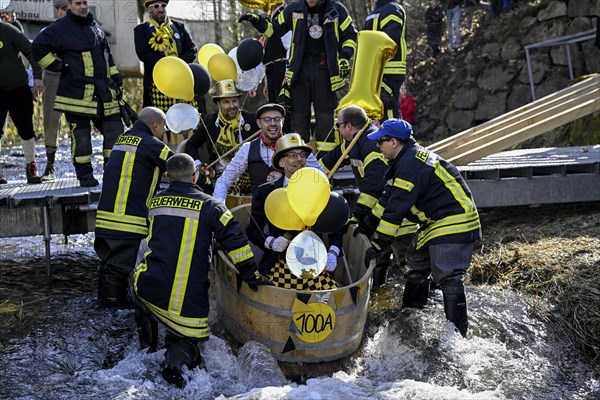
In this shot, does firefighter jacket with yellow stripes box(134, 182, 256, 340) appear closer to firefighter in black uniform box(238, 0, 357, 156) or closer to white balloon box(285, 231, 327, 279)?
white balloon box(285, 231, 327, 279)

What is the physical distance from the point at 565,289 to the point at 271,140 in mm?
2862

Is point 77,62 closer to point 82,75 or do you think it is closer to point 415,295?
point 82,75

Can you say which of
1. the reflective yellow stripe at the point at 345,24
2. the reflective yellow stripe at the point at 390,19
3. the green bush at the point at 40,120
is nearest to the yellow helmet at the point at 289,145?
the reflective yellow stripe at the point at 345,24

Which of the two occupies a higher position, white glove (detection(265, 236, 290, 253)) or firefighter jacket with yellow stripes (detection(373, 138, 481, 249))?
firefighter jacket with yellow stripes (detection(373, 138, 481, 249))

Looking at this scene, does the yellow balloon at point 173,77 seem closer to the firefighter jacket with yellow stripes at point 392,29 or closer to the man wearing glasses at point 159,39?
the man wearing glasses at point 159,39

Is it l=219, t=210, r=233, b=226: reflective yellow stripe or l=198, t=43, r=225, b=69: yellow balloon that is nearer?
l=219, t=210, r=233, b=226: reflective yellow stripe

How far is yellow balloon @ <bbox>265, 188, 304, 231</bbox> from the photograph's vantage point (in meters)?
5.56

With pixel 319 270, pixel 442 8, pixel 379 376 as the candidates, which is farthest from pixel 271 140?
pixel 442 8

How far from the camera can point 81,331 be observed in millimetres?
6441

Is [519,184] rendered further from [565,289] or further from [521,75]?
[521,75]

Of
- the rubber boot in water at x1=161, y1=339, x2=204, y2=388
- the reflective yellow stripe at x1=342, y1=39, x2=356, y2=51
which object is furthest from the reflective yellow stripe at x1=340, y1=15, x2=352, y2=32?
the rubber boot in water at x1=161, y1=339, x2=204, y2=388

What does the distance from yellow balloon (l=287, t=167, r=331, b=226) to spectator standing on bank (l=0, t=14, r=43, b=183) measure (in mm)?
4071

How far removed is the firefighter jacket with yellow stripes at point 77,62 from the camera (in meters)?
7.52

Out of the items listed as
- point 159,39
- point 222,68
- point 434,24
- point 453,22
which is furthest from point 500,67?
point 159,39
